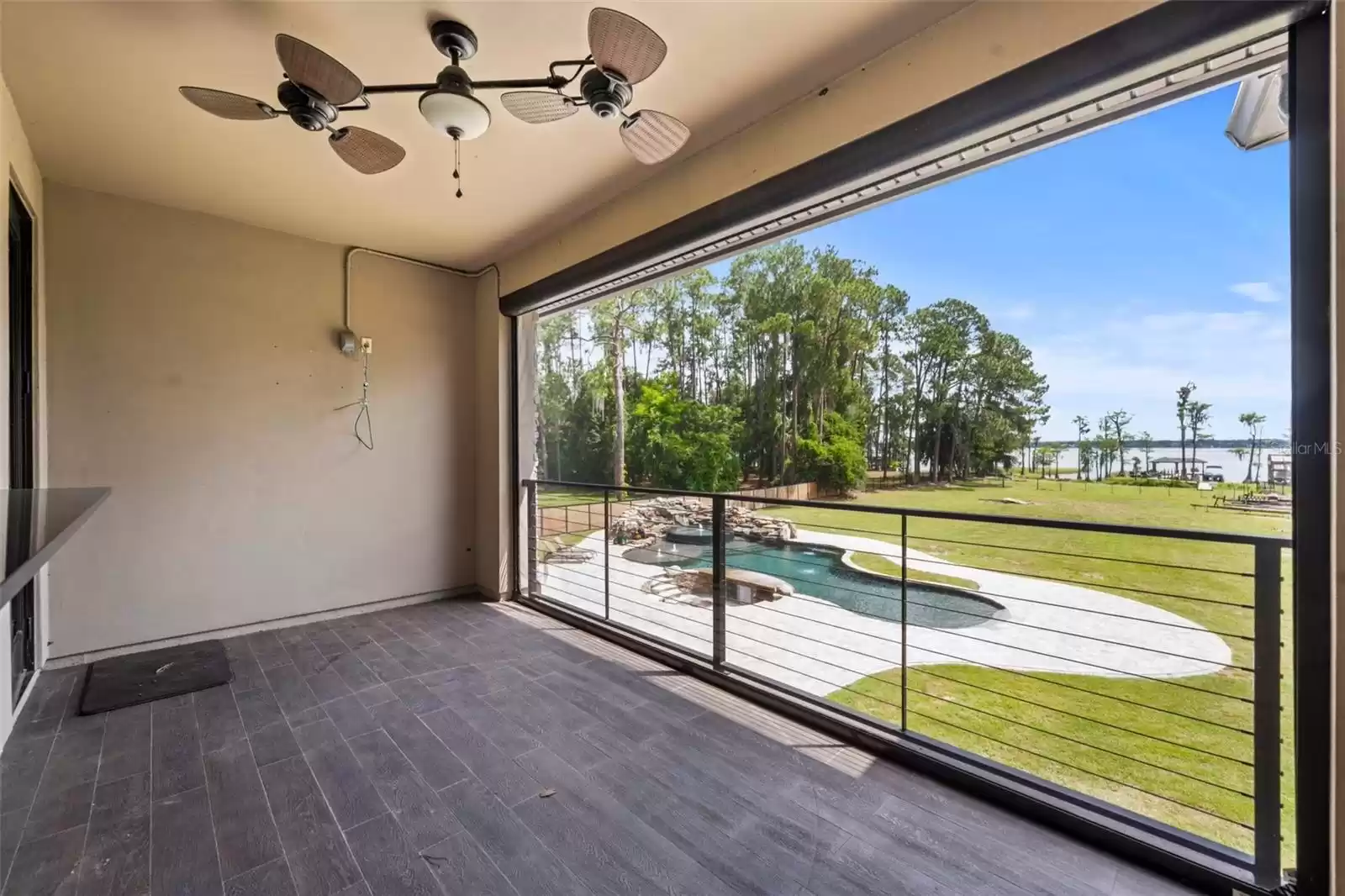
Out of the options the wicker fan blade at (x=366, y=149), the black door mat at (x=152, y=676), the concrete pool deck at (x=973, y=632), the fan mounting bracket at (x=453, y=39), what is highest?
the fan mounting bracket at (x=453, y=39)

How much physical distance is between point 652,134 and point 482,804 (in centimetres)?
232

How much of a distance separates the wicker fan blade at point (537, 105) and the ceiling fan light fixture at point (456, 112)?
9 centimetres

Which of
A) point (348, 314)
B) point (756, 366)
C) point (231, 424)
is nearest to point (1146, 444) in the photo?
point (348, 314)

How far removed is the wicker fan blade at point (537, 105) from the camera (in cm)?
165

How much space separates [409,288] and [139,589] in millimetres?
2432

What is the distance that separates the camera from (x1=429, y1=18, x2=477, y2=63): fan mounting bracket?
5.42 feet

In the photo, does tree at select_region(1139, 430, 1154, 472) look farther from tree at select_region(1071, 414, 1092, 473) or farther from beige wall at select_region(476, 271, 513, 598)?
beige wall at select_region(476, 271, 513, 598)

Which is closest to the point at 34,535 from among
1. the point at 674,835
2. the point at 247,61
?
the point at 674,835

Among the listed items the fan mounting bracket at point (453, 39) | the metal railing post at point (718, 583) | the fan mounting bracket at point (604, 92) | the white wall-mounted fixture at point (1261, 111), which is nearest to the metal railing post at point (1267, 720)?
the white wall-mounted fixture at point (1261, 111)

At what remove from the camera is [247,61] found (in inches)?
72.4

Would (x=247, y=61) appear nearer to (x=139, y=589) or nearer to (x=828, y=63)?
(x=828, y=63)

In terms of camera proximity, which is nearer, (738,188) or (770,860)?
(770,860)

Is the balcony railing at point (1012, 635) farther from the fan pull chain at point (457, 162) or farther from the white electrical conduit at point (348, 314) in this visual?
the fan pull chain at point (457, 162)

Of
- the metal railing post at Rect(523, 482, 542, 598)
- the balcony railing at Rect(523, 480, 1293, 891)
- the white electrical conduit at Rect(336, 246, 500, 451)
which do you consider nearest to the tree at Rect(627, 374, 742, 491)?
the balcony railing at Rect(523, 480, 1293, 891)
